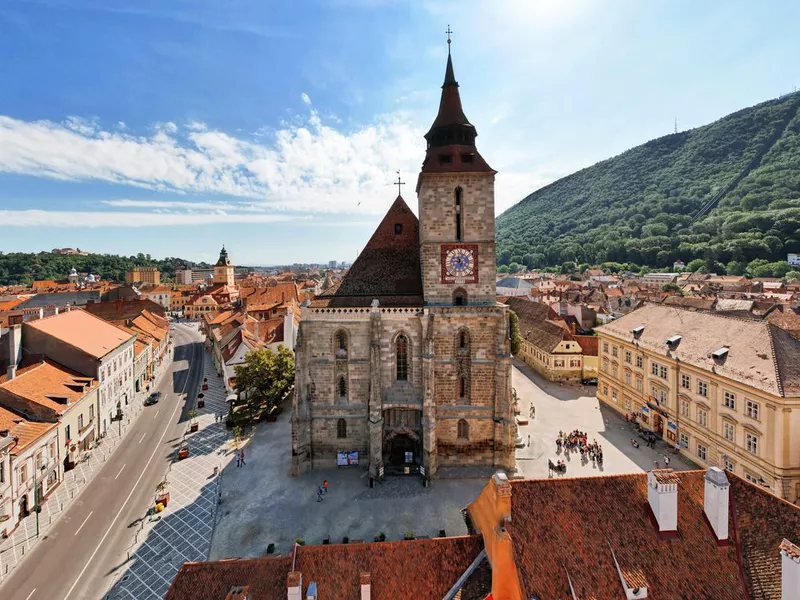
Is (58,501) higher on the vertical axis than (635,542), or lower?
lower

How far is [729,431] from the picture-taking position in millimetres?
28547

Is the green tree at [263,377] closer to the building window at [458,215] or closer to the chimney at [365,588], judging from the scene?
the building window at [458,215]

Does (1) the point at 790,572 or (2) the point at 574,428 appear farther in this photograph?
(2) the point at 574,428

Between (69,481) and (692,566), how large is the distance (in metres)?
39.0

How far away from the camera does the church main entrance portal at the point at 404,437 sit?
99.7 ft

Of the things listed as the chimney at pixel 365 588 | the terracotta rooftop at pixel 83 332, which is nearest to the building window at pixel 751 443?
the chimney at pixel 365 588

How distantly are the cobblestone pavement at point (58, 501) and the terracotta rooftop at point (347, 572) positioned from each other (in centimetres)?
1698

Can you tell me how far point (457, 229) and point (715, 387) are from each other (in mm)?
23319

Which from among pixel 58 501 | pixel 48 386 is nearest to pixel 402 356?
pixel 58 501

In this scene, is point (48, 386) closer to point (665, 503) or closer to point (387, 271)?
point (387, 271)

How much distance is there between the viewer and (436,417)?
30703 mm

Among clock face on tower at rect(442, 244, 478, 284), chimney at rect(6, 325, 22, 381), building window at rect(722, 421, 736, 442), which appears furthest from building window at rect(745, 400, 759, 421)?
chimney at rect(6, 325, 22, 381)

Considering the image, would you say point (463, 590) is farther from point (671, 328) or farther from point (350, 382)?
point (671, 328)

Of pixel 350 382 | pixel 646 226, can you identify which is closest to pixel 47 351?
pixel 350 382
